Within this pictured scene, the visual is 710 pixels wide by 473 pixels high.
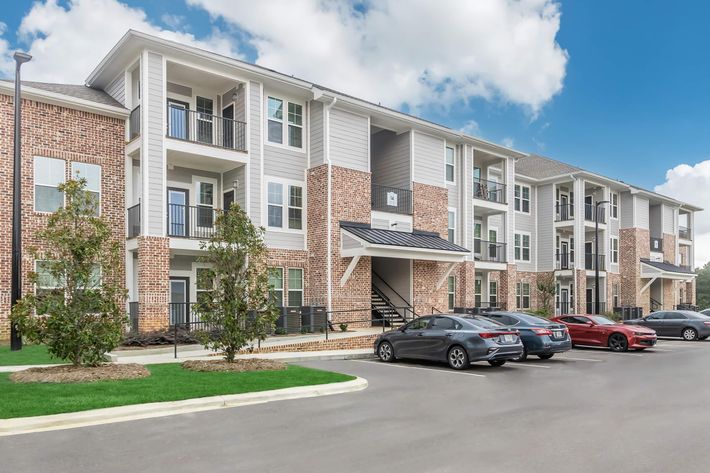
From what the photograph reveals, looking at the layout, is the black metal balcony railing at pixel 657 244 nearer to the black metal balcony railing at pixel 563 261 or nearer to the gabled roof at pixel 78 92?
the black metal balcony railing at pixel 563 261

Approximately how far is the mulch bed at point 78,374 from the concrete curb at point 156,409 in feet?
8.33

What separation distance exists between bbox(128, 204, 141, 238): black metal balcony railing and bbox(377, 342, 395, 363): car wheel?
9129 millimetres

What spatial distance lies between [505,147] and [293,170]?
528 inches

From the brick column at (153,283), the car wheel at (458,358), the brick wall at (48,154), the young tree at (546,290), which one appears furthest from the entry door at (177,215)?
the young tree at (546,290)

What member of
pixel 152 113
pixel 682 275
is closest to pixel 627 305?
pixel 682 275

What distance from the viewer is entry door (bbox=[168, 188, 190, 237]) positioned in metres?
20.6

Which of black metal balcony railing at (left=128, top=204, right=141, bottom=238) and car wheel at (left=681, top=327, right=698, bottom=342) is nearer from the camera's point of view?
black metal balcony railing at (left=128, top=204, right=141, bottom=238)

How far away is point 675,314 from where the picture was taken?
27047 millimetres

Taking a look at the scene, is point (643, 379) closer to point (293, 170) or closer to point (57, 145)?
point (293, 170)

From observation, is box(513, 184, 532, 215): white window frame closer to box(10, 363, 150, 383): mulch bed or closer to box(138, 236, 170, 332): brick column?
box(138, 236, 170, 332): brick column

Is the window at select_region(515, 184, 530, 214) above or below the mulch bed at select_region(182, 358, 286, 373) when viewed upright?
above

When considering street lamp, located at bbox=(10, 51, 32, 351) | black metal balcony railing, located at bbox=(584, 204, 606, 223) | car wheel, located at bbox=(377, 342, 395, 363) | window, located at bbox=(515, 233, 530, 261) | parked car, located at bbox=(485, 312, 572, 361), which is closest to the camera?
street lamp, located at bbox=(10, 51, 32, 351)

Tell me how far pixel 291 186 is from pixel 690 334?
18.8 meters

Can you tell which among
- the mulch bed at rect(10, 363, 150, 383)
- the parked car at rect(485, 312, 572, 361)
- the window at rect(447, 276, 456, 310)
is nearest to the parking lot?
the mulch bed at rect(10, 363, 150, 383)
